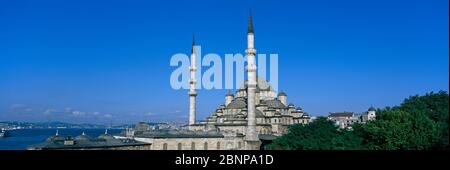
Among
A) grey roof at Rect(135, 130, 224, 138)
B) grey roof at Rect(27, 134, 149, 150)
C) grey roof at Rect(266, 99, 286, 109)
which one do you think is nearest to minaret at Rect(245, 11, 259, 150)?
grey roof at Rect(135, 130, 224, 138)

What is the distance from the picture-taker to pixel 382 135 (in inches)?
1081

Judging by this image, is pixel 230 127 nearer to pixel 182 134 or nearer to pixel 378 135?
pixel 182 134

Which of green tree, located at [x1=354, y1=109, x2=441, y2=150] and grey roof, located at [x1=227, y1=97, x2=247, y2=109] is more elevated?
grey roof, located at [x1=227, y1=97, x2=247, y2=109]

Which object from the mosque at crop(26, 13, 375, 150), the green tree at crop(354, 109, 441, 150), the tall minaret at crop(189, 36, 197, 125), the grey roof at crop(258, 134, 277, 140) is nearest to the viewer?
the green tree at crop(354, 109, 441, 150)

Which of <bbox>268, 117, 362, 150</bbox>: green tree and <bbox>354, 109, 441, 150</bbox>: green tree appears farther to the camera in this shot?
<bbox>268, 117, 362, 150</bbox>: green tree

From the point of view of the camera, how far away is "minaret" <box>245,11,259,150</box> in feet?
135

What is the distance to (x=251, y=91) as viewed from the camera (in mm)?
41094

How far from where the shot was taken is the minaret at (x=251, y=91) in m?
41.0

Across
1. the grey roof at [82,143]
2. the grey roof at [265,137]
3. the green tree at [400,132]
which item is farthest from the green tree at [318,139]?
the grey roof at [82,143]

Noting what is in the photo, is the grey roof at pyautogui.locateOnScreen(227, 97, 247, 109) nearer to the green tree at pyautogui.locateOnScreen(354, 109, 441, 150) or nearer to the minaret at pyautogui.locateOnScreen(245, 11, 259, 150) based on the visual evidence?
the minaret at pyautogui.locateOnScreen(245, 11, 259, 150)

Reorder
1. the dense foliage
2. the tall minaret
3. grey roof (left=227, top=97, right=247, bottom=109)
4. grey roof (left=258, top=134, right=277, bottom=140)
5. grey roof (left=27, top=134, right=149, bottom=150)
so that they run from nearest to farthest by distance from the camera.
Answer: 1. the dense foliage
2. grey roof (left=27, top=134, right=149, bottom=150)
3. grey roof (left=258, top=134, right=277, bottom=140)
4. the tall minaret
5. grey roof (left=227, top=97, right=247, bottom=109)

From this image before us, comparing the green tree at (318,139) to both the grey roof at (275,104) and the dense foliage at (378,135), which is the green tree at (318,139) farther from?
the grey roof at (275,104)

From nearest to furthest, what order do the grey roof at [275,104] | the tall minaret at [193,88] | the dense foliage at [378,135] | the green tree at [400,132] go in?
1. the green tree at [400,132]
2. the dense foliage at [378,135]
3. the tall minaret at [193,88]
4. the grey roof at [275,104]
